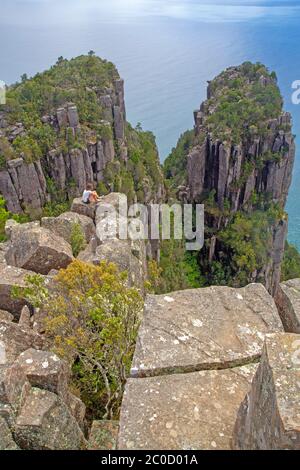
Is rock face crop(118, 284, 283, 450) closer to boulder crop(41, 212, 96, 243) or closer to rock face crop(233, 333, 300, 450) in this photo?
rock face crop(233, 333, 300, 450)

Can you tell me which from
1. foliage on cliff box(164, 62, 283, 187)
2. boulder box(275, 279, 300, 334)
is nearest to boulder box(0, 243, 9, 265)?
boulder box(275, 279, 300, 334)

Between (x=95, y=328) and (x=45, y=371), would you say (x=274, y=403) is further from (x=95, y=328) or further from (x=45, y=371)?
(x=95, y=328)

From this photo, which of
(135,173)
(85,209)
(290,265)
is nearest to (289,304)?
(85,209)

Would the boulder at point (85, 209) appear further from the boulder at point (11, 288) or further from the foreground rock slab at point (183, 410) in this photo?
the foreground rock slab at point (183, 410)

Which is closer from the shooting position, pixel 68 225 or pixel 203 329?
pixel 203 329

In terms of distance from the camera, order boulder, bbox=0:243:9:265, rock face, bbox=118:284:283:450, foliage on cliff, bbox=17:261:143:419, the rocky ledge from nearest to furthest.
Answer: the rocky ledge → rock face, bbox=118:284:283:450 → foliage on cliff, bbox=17:261:143:419 → boulder, bbox=0:243:9:265
